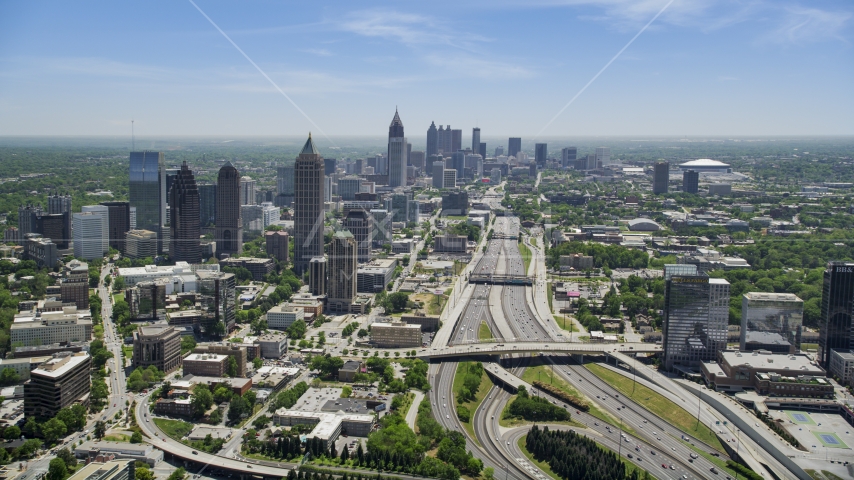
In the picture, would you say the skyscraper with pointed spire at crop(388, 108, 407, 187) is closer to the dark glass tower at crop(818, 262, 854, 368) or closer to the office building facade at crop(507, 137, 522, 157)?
the office building facade at crop(507, 137, 522, 157)

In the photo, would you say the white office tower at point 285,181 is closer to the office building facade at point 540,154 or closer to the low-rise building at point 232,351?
the low-rise building at point 232,351

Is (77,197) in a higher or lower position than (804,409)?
higher

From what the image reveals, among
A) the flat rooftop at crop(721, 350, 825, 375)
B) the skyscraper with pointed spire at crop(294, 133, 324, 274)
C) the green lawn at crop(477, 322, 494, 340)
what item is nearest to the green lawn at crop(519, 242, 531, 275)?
the skyscraper with pointed spire at crop(294, 133, 324, 274)

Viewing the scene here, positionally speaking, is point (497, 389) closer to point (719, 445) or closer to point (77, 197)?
point (719, 445)

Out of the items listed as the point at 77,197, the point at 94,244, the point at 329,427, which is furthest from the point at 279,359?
the point at 77,197

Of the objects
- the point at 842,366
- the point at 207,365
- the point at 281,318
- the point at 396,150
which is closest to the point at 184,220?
the point at 281,318

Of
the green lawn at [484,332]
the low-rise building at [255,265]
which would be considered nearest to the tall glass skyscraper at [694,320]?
the green lawn at [484,332]
